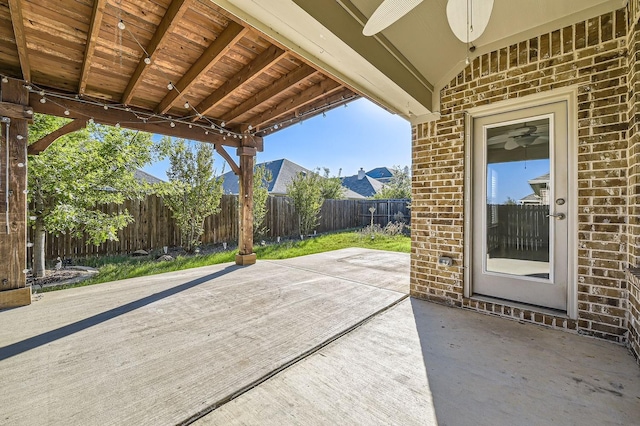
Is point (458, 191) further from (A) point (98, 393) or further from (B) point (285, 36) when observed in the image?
(A) point (98, 393)

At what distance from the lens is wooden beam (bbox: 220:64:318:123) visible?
3.31 meters

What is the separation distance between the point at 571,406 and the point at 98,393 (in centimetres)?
270

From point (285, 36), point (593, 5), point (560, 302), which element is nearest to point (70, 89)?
point (285, 36)

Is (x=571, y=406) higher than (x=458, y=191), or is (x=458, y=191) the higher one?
(x=458, y=191)

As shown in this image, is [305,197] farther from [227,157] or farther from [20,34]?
[20,34]

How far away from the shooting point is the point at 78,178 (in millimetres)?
4223

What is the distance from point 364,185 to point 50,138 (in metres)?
22.2

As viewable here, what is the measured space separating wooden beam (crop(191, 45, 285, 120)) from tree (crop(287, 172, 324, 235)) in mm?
5672

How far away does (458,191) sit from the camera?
3.07m

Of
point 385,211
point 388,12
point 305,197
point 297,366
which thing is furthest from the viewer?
point 385,211

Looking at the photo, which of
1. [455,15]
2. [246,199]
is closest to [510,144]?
[455,15]

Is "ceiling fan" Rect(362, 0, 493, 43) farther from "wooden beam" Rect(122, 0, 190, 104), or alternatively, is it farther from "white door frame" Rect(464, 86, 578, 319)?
Result: "wooden beam" Rect(122, 0, 190, 104)

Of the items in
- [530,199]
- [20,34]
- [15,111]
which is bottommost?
[530,199]

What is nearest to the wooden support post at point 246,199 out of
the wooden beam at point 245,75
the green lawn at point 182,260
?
the green lawn at point 182,260
